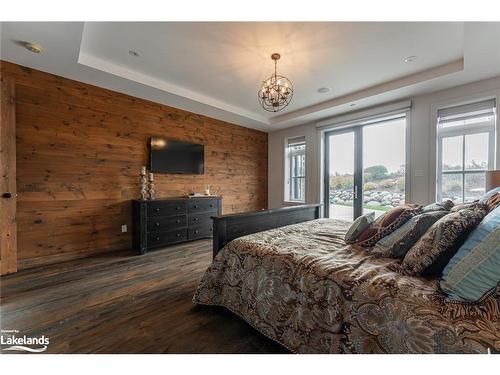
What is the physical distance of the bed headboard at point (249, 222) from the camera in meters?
1.93

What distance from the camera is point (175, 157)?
4070 mm

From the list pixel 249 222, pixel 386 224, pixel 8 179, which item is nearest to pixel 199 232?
pixel 249 222

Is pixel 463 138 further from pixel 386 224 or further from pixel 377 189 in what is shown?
pixel 386 224

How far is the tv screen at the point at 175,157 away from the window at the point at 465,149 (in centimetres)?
408

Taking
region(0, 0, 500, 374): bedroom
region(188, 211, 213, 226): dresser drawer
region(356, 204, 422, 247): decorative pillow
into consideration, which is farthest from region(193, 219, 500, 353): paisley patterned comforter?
region(188, 211, 213, 226): dresser drawer

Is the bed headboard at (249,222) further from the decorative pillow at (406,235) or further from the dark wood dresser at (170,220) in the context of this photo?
the dark wood dresser at (170,220)

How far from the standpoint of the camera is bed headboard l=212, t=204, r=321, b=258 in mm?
1931

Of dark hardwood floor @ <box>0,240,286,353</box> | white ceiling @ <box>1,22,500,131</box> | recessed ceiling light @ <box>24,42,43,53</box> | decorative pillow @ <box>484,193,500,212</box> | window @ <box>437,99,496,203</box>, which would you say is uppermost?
white ceiling @ <box>1,22,500,131</box>

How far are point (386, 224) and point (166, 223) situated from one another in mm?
3128

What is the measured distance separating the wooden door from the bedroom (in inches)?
0.7

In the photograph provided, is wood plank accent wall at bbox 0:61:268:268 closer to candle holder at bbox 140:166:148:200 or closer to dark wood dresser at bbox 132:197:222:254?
candle holder at bbox 140:166:148:200

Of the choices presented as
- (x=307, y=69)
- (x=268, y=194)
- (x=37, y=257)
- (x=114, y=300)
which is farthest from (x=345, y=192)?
(x=37, y=257)

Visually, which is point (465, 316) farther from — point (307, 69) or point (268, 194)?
point (268, 194)

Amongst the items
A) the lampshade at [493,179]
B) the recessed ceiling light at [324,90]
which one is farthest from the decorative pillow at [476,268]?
the recessed ceiling light at [324,90]
